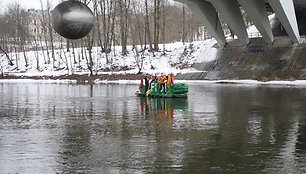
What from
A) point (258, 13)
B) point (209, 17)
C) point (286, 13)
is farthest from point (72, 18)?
point (209, 17)

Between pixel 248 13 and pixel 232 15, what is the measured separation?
9.59 feet

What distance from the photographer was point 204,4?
49.2 meters

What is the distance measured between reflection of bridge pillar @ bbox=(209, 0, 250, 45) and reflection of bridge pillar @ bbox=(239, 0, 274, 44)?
8.46 ft

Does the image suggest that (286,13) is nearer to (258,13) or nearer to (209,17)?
(258,13)

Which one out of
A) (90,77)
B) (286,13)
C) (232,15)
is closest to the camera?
(286,13)

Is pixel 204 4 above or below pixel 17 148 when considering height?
above

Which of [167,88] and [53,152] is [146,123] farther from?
[167,88]

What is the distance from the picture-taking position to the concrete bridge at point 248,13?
132ft

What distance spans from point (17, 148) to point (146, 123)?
497 centimetres

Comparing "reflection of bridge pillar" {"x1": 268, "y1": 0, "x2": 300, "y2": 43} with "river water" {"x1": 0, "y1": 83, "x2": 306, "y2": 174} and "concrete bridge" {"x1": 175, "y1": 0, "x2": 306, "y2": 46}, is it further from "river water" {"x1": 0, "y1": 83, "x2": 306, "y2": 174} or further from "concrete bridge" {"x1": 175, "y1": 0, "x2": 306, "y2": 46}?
"river water" {"x1": 0, "y1": 83, "x2": 306, "y2": 174}

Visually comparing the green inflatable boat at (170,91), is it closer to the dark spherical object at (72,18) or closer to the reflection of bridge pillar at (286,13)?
the reflection of bridge pillar at (286,13)

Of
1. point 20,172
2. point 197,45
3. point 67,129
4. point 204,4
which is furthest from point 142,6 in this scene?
point 20,172

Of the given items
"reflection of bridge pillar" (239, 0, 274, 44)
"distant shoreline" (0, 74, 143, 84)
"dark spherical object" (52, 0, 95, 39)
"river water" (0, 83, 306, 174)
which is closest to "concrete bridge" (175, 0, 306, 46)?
"reflection of bridge pillar" (239, 0, 274, 44)

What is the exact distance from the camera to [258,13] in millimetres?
42375
